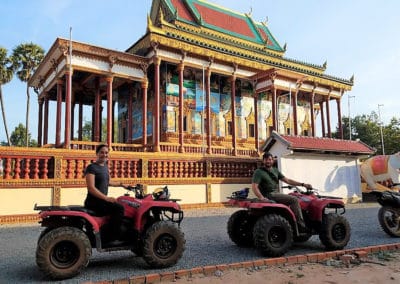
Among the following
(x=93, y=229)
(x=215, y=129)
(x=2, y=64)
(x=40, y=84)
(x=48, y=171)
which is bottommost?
(x=93, y=229)

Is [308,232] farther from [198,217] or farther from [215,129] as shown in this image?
[215,129]

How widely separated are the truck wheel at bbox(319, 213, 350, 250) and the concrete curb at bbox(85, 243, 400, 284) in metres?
0.28

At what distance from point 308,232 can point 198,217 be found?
5335mm

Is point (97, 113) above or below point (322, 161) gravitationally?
above

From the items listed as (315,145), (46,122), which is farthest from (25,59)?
(315,145)

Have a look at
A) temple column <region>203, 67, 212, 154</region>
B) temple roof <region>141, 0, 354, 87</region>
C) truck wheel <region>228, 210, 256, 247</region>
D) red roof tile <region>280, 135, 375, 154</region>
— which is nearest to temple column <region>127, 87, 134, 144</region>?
temple roof <region>141, 0, 354, 87</region>

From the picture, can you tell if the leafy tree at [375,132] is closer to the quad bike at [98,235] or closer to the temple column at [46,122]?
the temple column at [46,122]

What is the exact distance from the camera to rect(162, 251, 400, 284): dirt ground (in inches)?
164

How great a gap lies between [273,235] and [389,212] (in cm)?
363

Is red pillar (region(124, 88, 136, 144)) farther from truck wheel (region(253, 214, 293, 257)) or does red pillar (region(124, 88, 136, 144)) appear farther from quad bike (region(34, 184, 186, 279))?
truck wheel (region(253, 214, 293, 257))

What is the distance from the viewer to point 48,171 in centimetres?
1100

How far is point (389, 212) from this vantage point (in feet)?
24.5

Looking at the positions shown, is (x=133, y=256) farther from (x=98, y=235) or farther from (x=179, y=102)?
(x=179, y=102)

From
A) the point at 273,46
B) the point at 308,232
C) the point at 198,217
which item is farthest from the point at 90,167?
the point at 273,46
